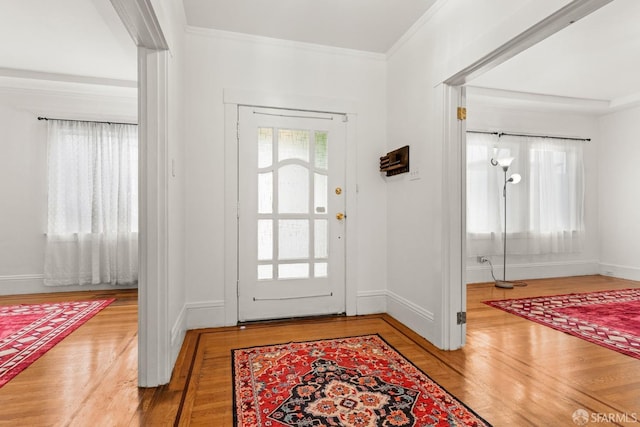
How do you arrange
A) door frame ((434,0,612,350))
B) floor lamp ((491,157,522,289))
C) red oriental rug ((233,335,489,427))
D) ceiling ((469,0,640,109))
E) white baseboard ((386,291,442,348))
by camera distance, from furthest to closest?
floor lamp ((491,157,522,289)), ceiling ((469,0,640,109)), white baseboard ((386,291,442,348)), door frame ((434,0,612,350)), red oriental rug ((233,335,489,427))

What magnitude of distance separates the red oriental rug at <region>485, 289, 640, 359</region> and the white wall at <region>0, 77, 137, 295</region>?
5.19m

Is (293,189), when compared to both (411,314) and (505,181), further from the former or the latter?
(505,181)

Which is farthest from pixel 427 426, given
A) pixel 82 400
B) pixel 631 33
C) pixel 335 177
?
pixel 631 33

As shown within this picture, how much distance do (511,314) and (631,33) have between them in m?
2.81

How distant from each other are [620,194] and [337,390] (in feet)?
18.6

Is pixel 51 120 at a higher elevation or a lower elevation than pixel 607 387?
higher

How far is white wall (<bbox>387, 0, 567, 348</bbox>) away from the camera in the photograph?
2078 mm

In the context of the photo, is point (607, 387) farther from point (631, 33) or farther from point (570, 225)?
point (570, 225)

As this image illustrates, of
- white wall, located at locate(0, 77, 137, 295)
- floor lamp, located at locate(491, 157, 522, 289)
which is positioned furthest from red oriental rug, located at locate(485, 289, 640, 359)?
white wall, located at locate(0, 77, 137, 295)

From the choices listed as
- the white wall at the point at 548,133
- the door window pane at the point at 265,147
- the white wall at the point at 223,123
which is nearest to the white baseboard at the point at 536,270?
the white wall at the point at 548,133

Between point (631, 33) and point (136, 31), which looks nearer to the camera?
point (136, 31)

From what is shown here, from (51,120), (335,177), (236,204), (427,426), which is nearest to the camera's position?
(427,426)

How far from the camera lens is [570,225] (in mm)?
4953

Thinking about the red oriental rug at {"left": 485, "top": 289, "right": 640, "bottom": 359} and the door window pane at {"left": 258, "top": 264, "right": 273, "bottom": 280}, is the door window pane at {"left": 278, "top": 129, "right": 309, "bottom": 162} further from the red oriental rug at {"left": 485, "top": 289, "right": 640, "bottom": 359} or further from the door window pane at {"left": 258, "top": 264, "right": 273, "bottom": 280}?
the red oriental rug at {"left": 485, "top": 289, "right": 640, "bottom": 359}
